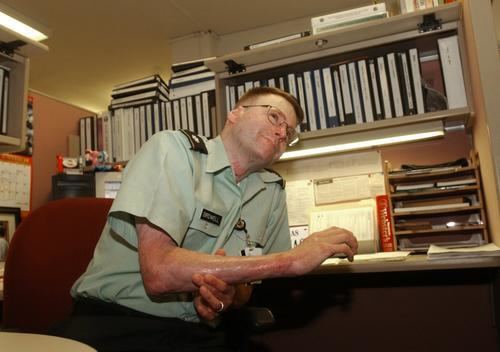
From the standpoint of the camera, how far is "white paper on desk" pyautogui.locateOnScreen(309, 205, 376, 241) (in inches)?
68.7

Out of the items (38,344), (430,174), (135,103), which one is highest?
(135,103)

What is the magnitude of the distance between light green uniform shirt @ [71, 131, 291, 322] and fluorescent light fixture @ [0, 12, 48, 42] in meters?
1.05

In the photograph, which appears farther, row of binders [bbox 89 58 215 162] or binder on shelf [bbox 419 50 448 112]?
row of binders [bbox 89 58 215 162]

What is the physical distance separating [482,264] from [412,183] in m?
0.60

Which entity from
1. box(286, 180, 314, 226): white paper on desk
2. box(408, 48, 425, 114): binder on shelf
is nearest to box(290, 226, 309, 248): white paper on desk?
box(286, 180, 314, 226): white paper on desk

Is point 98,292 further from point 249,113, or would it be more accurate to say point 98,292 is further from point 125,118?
point 125,118

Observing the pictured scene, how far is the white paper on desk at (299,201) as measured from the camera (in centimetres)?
197

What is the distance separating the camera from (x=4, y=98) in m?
1.79

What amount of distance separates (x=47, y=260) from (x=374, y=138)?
4.32ft

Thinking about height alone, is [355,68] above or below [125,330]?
above

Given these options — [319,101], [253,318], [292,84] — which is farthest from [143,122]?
[253,318]

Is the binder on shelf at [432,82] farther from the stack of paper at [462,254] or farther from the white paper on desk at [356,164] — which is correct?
the stack of paper at [462,254]

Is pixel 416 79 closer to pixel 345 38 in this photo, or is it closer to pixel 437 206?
pixel 345 38

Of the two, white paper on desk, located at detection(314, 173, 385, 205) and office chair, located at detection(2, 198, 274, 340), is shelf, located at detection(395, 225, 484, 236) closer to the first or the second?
white paper on desk, located at detection(314, 173, 385, 205)
